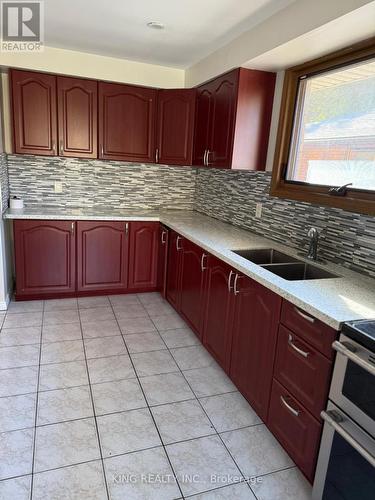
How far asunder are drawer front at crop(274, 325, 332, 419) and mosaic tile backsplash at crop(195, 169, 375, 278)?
630mm

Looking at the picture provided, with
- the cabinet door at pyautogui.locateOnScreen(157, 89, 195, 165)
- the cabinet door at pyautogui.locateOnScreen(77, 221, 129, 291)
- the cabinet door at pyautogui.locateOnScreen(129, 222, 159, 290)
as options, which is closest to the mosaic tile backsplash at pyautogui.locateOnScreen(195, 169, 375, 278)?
the cabinet door at pyautogui.locateOnScreen(157, 89, 195, 165)

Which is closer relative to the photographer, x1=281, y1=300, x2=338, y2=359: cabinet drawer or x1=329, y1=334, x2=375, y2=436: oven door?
x1=329, y1=334, x2=375, y2=436: oven door

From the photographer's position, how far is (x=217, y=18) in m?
2.24

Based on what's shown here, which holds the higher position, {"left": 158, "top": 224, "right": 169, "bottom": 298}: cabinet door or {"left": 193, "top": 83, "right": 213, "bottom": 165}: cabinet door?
{"left": 193, "top": 83, "right": 213, "bottom": 165}: cabinet door

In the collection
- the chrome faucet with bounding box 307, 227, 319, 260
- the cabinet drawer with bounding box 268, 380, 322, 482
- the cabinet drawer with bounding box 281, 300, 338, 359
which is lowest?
the cabinet drawer with bounding box 268, 380, 322, 482

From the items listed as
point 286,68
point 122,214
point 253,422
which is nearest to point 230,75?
point 286,68

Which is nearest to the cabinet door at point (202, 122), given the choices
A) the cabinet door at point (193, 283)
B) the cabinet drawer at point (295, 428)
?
the cabinet door at point (193, 283)

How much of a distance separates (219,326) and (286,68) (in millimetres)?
1844

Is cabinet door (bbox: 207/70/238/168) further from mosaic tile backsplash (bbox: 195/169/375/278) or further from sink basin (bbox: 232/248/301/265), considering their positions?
sink basin (bbox: 232/248/301/265)

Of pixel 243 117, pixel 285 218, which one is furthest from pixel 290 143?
pixel 285 218

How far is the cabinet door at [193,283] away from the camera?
2625 millimetres

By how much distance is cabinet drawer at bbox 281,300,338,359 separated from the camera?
1.38 meters

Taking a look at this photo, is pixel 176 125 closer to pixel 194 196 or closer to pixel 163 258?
pixel 194 196

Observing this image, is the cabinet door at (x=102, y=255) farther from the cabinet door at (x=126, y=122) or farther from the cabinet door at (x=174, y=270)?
the cabinet door at (x=126, y=122)
